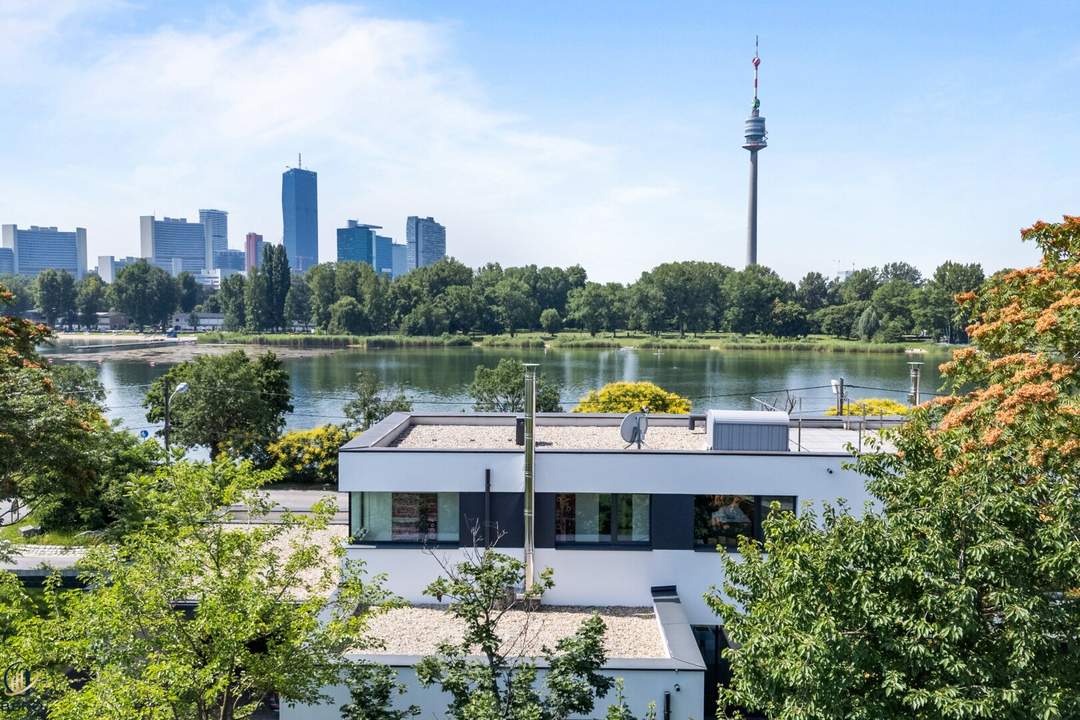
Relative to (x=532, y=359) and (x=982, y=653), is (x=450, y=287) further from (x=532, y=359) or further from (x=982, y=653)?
(x=982, y=653)

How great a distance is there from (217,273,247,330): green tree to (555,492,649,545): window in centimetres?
11271

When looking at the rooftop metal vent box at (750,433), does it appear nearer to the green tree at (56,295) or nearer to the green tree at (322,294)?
the green tree at (322,294)

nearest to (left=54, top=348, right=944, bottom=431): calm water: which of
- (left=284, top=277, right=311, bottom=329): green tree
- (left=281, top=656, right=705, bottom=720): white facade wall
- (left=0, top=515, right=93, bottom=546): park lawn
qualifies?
(left=0, top=515, right=93, bottom=546): park lawn

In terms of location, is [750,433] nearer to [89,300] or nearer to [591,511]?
[591,511]

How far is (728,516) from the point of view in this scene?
1348 centimetres

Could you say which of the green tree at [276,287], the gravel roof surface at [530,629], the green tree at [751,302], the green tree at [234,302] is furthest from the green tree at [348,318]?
the gravel roof surface at [530,629]

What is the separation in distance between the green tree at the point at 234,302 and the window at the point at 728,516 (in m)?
114

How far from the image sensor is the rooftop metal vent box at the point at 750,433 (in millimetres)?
14078

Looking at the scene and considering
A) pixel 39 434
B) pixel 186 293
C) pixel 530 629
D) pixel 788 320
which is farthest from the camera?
pixel 186 293

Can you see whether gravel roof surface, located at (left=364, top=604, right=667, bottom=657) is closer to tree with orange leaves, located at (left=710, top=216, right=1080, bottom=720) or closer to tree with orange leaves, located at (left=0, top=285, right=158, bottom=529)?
tree with orange leaves, located at (left=710, top=216, right=1080, bottom=720)

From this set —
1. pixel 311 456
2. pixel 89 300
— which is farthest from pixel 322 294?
pixel 311 456

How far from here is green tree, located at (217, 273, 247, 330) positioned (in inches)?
4658

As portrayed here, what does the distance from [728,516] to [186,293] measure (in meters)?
140

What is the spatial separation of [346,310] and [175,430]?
72.3 m
